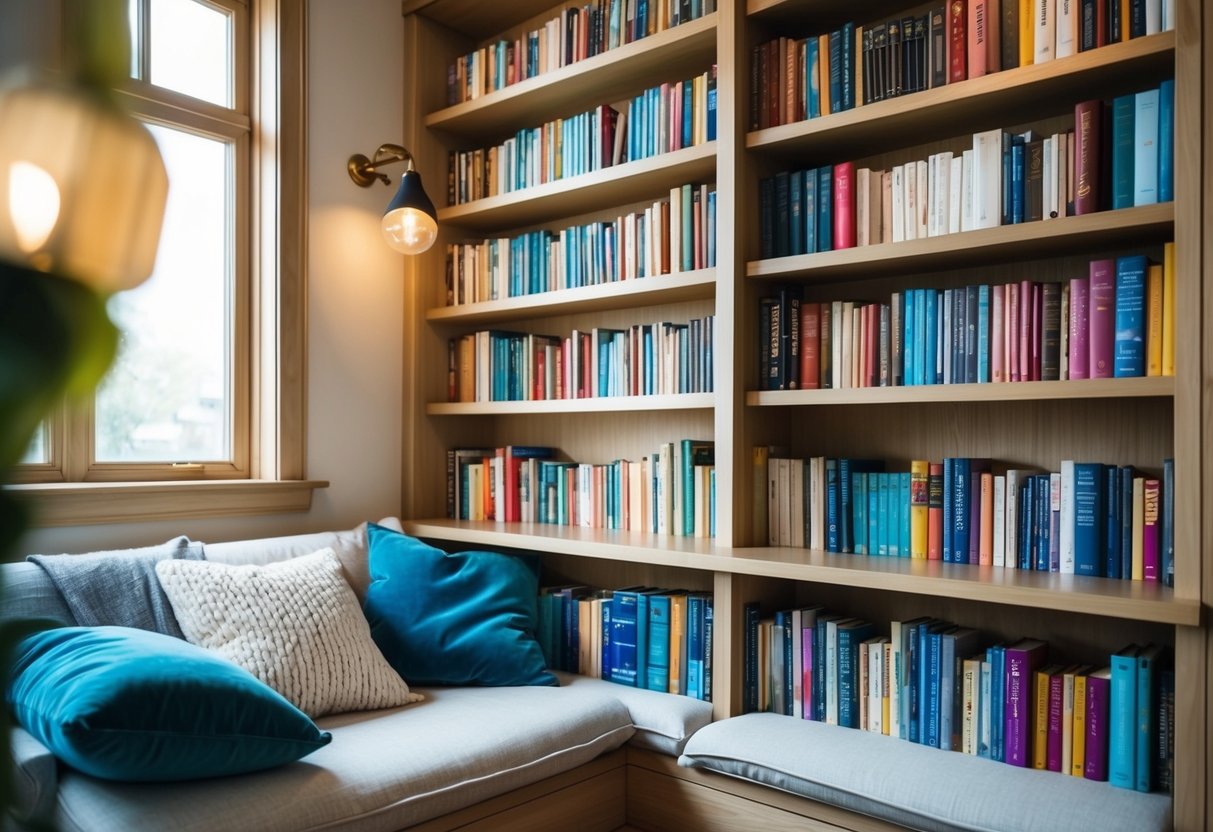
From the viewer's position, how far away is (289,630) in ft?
6.97

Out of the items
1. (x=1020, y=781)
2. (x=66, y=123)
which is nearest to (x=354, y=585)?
(x=1020, y=781)

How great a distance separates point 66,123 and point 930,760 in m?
2.10

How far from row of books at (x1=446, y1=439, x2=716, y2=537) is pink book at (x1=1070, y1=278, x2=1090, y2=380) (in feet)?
3.12

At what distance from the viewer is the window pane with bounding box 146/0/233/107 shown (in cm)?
262

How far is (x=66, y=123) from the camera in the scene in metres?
0.15

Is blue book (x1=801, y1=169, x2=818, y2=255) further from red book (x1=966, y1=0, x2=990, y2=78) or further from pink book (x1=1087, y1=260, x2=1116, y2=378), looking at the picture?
pink book (x1=1087, y1=260, x2=1116, y2=378)

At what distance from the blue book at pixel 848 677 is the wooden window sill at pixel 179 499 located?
1.62m

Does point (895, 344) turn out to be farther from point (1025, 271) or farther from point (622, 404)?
point (622, 404)

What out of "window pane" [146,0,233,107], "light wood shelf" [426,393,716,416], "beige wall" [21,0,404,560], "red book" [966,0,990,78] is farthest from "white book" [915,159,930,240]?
"window pane" [146,0,233,107]

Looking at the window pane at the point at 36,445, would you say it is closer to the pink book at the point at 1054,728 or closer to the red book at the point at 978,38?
the pink book at the point at 1054,728

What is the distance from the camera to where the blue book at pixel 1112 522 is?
1.94 meters

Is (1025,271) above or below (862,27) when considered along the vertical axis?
below

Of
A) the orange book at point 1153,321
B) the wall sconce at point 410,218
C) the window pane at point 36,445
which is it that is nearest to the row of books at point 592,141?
the wall sconce at point 410,218

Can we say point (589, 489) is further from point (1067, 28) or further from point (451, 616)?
point (1067, 28)
